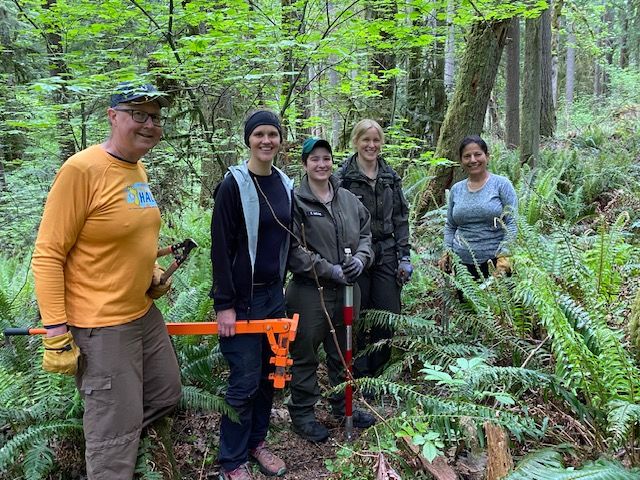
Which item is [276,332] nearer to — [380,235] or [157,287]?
[157,287]

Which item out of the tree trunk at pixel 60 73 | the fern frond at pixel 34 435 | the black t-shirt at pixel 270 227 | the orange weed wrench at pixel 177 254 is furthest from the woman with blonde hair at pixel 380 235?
the tree trunk at pixel 60 73

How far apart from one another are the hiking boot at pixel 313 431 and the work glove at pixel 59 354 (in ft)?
5.92

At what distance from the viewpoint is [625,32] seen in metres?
25.0

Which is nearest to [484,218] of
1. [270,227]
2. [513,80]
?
[270,227]

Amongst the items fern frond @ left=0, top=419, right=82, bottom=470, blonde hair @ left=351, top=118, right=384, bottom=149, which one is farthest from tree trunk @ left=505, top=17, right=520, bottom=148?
fern frond @ left=0, top=419, right=82, bottom=470

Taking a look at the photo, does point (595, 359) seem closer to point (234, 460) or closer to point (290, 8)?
point (234, 460)

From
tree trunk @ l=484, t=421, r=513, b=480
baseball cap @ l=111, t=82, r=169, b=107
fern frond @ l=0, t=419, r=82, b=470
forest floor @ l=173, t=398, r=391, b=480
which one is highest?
baseball cap @ l=111, t=82, r=169, b=107

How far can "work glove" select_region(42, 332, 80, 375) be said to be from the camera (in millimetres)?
2312

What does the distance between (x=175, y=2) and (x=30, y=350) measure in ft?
12.9

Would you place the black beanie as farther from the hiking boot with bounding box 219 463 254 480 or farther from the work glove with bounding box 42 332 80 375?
the hiking boot with bounding box 219 463 254 480

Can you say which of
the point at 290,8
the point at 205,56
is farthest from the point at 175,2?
the point at 290,8

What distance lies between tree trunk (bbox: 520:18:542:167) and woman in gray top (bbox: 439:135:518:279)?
592 centimetres

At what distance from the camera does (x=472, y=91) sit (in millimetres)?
6688

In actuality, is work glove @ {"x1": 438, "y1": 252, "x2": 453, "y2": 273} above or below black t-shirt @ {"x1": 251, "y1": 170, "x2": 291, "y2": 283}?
below
